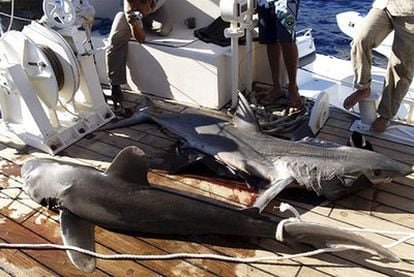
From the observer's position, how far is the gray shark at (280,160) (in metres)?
3.17

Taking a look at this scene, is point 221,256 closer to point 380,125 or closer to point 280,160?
point 280,160

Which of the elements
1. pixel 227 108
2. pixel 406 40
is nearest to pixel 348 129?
pixel 406 40

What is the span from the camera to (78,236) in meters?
2.98

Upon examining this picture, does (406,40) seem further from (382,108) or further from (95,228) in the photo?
(95,228)

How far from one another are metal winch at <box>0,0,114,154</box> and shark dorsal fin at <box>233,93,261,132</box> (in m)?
1.64

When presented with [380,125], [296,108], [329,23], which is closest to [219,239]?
[296,108]

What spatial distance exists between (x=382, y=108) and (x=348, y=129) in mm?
384

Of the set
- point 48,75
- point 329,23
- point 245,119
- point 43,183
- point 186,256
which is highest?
point 48,75

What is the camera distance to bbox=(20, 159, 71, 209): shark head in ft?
10.4

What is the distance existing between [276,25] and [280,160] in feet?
5.60

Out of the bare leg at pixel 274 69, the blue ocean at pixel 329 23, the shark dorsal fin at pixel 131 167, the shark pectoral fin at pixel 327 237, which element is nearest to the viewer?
the shark pectoral fin at pixel 327 237

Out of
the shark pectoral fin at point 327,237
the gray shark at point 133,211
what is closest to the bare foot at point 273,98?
the gray shark at point 133,211

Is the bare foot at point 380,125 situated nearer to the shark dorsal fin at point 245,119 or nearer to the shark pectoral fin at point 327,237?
the shark dorsal fin at point 245,119

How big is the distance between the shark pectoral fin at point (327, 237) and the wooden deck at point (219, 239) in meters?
0.14
